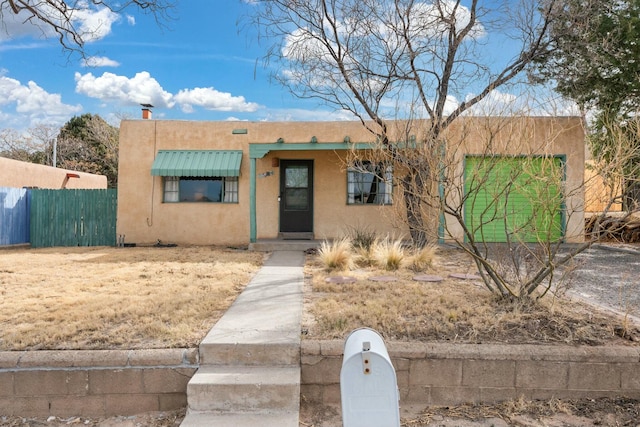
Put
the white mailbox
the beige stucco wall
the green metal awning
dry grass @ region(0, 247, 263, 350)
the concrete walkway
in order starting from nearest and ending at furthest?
the white mailbox
the concrete walkway
dry grass @ region(0, 247, 263, 350)
the green metal awning
the beige stucco wall

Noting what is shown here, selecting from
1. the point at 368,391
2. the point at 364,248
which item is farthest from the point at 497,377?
the point at 364,248

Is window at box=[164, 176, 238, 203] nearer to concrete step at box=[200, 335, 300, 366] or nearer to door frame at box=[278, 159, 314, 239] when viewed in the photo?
door frame at box=[278, 159, 314, 239]

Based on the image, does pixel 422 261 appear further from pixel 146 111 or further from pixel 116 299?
pixel 146 111

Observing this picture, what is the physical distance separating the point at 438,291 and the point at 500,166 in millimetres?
1893

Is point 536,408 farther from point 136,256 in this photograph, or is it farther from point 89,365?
point 136,256

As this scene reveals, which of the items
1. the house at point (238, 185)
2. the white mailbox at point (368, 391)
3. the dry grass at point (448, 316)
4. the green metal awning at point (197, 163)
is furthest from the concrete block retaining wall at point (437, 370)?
the green metal awning at point (197, 163)

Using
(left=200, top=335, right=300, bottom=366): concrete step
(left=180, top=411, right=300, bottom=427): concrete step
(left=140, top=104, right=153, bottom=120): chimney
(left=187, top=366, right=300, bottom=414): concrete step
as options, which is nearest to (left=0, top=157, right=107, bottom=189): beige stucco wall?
(left=140, top=104, right=153, bottom=120): chimney

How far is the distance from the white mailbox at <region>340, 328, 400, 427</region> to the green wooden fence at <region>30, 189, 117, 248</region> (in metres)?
12.4

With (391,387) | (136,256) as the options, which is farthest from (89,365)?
(136,256)

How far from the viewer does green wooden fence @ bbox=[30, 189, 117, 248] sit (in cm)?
1315

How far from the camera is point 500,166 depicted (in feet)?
16.2

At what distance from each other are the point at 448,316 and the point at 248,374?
213 cm

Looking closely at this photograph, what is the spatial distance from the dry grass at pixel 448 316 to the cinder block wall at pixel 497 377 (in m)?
0.25

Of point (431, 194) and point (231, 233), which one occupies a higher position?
point (431, 194)
